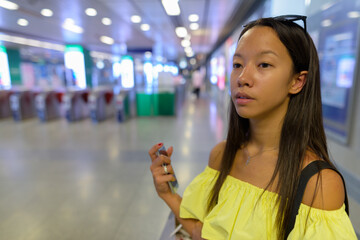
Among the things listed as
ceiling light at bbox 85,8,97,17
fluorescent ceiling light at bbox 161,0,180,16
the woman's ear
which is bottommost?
the woman's ear

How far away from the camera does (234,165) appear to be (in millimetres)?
958

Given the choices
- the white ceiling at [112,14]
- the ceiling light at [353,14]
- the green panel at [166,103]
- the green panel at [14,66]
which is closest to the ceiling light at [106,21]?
the white ceiling at [112,14]

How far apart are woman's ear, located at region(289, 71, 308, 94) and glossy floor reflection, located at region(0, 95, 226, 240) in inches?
73.0

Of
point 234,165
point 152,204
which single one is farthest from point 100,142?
point 234,165

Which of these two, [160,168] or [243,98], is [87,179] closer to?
[160,168]

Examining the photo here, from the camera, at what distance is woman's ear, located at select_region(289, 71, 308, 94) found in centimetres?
74

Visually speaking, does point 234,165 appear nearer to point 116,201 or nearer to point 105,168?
point 116,201

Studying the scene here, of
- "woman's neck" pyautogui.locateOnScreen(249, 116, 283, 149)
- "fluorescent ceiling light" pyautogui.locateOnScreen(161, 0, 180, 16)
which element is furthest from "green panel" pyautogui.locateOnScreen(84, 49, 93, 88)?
"woman's neck" pyautogui.locateOnScreen(249, 116, 283, 149)

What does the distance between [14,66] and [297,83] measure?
16871 mm

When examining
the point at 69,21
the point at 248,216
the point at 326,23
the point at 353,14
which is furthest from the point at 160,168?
the point at 69,21

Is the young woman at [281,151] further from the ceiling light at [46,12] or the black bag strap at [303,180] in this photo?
the ceiling light at [46,12]

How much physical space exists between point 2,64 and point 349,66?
16.1 m

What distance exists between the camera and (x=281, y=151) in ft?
2.58

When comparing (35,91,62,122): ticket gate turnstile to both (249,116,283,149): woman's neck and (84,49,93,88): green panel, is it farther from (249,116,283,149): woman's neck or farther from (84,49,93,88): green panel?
(249,116,283,149): woman's neck
